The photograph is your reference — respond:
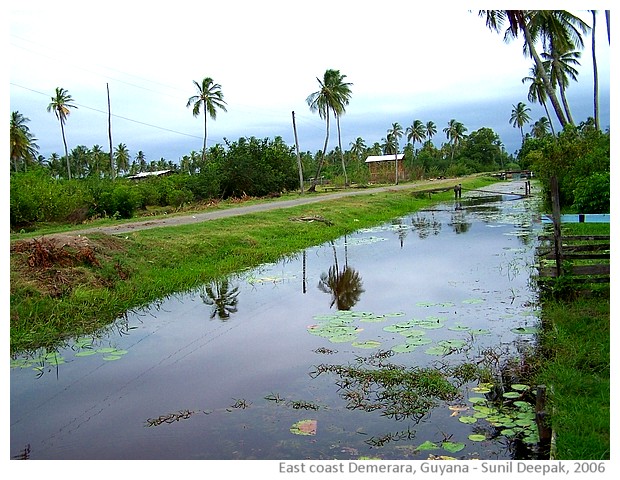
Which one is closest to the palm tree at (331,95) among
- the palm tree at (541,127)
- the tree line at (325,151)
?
the tree line at (325,151)

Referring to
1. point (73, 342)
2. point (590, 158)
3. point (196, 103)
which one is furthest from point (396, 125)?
point (73, 342)

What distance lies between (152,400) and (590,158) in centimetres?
1540

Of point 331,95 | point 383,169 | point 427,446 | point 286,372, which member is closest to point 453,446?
point 427,446

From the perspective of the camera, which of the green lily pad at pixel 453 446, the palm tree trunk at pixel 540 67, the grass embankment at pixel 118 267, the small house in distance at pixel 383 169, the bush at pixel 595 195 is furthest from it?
the small house in distance at pixel 383 169

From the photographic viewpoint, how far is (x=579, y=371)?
5.29m

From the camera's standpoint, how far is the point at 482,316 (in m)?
7.74

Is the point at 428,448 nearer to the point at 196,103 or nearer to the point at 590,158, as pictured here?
the point at 590,158

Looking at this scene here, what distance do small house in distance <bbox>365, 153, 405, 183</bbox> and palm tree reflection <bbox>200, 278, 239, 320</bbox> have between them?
45.3m

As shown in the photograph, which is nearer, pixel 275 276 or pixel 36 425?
pixel 36 425

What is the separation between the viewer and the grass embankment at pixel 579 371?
400cm

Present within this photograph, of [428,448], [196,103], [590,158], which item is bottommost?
[428,448]

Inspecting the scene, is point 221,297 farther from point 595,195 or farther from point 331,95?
point 331,95

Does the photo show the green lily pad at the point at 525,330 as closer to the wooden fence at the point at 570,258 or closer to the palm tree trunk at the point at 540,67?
the wooden fence at the point at 570,258

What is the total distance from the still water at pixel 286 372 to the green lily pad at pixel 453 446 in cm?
1
